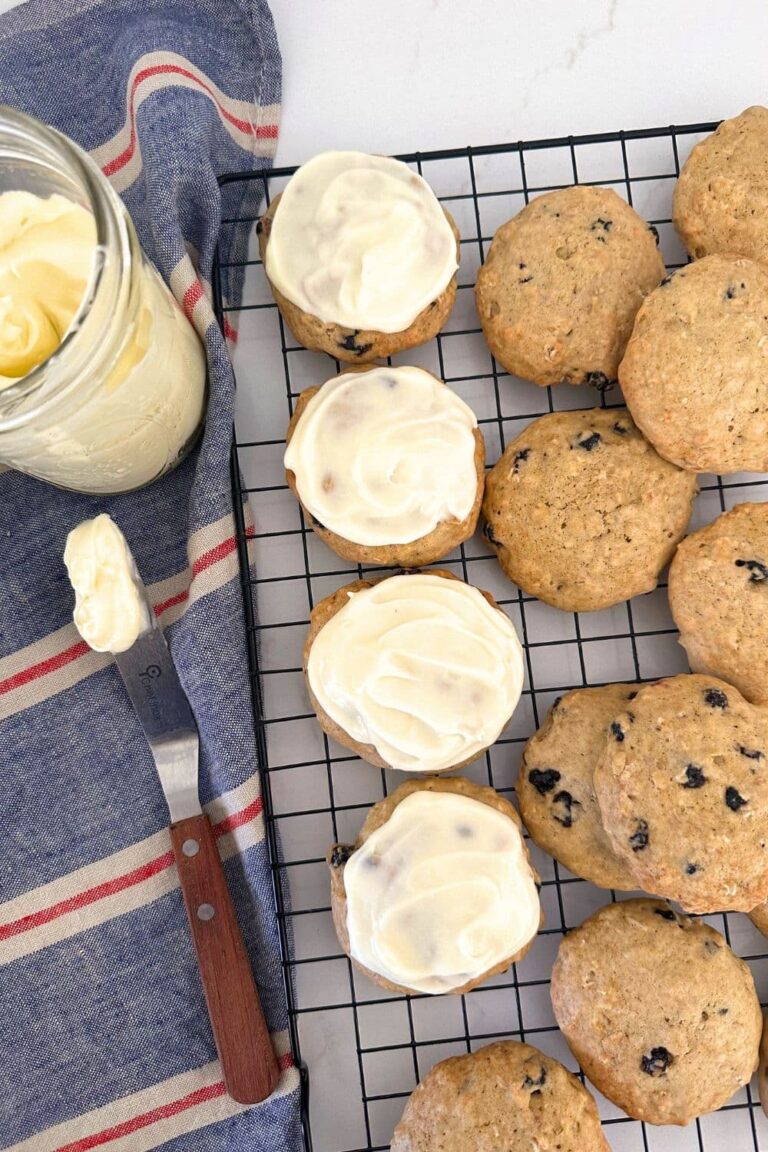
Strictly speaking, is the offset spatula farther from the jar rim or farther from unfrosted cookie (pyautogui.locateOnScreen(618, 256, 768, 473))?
unfrosted cookie (pyautogui.locateOnScreen(618, 256, 768, 473))

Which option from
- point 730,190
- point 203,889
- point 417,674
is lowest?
point 203,889

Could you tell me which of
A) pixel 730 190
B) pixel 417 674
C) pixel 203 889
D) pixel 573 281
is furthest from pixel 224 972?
pixel 730 190

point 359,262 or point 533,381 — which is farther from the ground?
point 359,262

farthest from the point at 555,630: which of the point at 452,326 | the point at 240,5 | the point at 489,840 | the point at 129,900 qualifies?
the point at 240,5

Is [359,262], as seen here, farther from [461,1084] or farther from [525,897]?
[461,1084]

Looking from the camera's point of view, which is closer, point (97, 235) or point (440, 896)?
point (97, 235)

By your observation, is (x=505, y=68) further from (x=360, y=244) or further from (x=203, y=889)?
(x=203, y=889)
